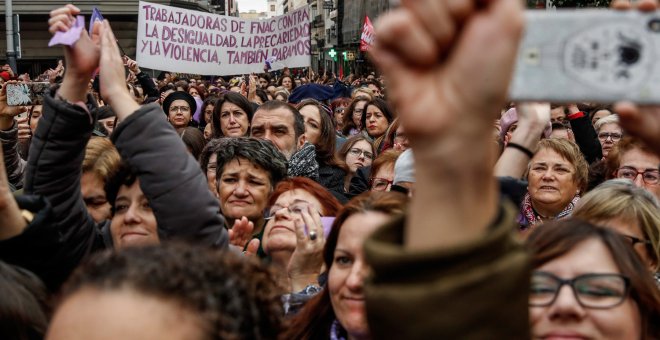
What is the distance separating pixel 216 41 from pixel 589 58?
975 centimetres

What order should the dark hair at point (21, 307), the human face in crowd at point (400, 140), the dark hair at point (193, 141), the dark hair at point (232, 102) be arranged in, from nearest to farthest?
the dark hair at point (21, 307)
the human face in crowd at point (400, 140)
the dark hair at point (193, 141)
the dark hair at point (232, 102)

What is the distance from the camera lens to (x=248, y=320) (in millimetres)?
1631

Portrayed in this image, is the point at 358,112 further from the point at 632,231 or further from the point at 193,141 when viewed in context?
the point at 632,231

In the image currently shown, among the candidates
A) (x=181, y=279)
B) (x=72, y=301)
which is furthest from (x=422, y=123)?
(x=72, y=301)

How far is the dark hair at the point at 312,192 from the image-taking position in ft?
12.7

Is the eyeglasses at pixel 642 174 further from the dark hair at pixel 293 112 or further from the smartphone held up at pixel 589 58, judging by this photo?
the smartphone held up at pixel 589 58

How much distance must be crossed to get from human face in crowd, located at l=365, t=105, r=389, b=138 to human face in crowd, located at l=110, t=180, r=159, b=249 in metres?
5.64

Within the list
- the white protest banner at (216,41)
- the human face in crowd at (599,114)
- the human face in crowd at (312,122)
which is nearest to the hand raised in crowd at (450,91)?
the human face in crowd at (312,122)

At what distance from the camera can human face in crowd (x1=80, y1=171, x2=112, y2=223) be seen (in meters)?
3.70

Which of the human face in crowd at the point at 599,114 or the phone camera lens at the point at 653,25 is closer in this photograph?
the phone camera lens at the point at 653,25

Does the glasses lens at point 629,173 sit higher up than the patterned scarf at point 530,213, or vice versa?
the glasses lens at point 629,173

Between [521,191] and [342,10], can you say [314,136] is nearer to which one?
[521,191]

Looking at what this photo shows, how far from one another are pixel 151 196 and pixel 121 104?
0.32 metres

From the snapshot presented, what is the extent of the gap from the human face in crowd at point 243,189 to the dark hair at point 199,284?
2370 millimetres
